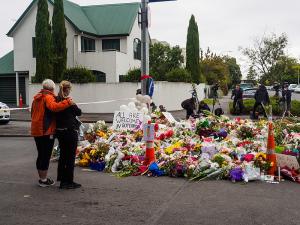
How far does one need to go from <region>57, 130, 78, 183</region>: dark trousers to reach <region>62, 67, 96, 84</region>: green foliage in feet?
68.4

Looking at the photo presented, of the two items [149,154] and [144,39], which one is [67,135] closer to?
[149,154]

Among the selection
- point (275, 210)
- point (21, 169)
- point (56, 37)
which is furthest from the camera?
point (56, 37)

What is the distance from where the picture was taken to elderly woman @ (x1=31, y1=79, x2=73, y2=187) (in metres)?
7.57

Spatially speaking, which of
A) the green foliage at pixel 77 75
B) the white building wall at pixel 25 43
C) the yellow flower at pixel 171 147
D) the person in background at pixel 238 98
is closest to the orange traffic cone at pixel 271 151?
the yellow flower at pixel 171 147

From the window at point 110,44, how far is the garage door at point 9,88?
733 cm

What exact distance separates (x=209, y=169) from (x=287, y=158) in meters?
1.50

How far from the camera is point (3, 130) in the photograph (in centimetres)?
1770

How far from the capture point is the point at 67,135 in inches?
300

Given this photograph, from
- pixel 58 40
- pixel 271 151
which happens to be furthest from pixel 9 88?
pixel 271 151

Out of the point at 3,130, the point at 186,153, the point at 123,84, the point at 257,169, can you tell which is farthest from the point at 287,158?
the point at 123,84

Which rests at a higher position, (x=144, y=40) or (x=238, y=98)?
(x=144, y=40)

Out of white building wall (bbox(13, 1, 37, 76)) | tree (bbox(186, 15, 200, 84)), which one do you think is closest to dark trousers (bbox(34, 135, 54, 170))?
white building wall (bbox(13, 1, 37, 76))

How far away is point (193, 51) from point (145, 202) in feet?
123

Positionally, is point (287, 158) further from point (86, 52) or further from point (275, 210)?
point (86, 52)
